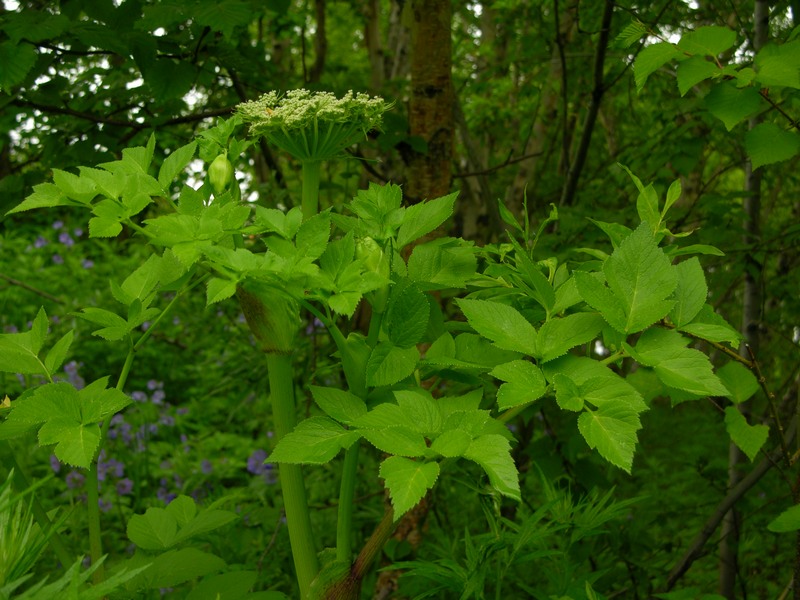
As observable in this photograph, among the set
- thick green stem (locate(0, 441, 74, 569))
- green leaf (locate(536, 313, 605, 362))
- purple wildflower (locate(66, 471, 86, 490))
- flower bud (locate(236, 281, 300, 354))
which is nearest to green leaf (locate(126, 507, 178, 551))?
thick green stem (locate(0, 441, 74, 569))

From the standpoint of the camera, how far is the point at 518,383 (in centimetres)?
74

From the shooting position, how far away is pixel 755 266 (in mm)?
2330

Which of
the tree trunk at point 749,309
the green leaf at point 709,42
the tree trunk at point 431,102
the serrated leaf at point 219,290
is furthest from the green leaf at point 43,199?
the tree trunk at point 749,309

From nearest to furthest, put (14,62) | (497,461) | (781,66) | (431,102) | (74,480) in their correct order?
(497,461) → (781,66) → (14,62) → (431,102) → (74,480)

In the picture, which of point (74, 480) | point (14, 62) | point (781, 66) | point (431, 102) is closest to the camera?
point (781, 66)

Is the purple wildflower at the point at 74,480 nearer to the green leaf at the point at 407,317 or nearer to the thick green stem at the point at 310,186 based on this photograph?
the thick green stem at the point at 310,186

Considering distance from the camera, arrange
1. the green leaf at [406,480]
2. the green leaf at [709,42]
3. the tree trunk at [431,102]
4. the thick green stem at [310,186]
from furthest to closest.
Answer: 1. the tree trunk at [431,102]
2. the green leaf at [709,42]
3. the thick green stem at [310,186]
4. the green leaf at [406,480]

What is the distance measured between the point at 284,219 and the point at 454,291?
1.43 meters

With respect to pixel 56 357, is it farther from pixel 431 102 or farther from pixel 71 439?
pixel 431 102

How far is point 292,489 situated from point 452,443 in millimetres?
272

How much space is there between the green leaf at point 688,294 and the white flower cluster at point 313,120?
401 millimetres

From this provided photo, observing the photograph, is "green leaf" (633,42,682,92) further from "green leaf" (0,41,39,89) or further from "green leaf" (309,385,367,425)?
"green leaf" (0,41,39,89)

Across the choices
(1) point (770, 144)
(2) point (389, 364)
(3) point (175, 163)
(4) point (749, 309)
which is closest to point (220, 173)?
(3) point (175, 163)

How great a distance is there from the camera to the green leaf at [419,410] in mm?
727
